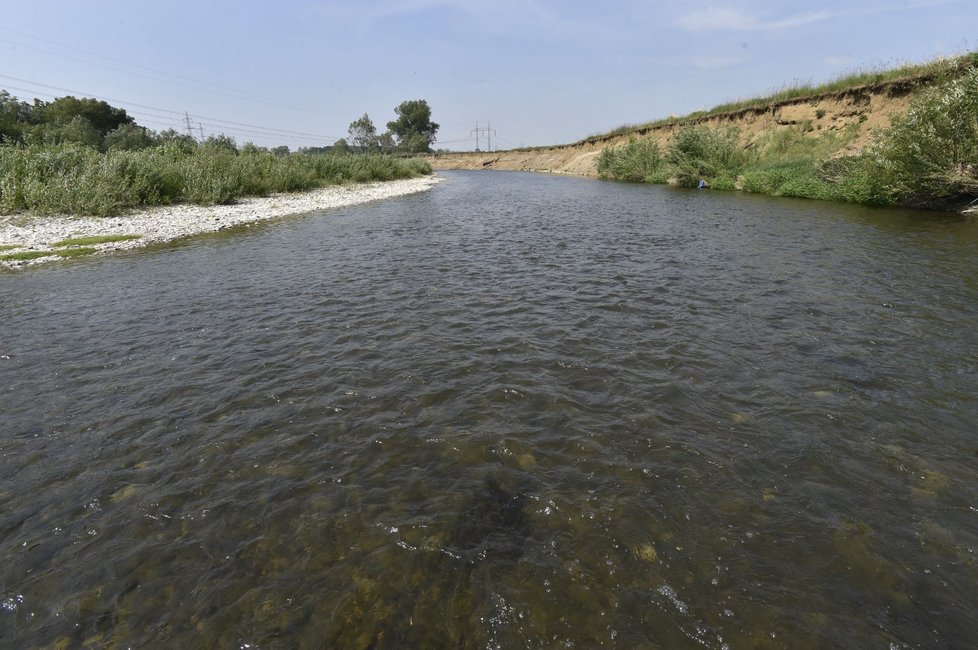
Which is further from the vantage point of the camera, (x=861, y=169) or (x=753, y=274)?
(x=861, y=169)

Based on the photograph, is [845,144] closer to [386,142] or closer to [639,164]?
[639,164]

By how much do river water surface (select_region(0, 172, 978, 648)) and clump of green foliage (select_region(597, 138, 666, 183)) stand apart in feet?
167

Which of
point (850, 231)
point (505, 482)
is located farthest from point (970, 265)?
point (505, 482)

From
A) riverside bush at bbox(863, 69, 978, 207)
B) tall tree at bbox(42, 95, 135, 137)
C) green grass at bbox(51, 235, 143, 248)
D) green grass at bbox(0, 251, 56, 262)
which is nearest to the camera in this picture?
green grass at bbox(0, 251, 56, 262)

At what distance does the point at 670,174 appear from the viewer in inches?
2201

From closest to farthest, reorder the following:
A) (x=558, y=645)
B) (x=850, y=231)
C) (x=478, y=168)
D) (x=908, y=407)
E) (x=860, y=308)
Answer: (x=558, y=645), (x=908, y=407), (x=860, y=308), (x=850, y=231), (x=478, y=168)

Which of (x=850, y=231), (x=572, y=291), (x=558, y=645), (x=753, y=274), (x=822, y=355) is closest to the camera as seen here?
(x=558, y=645)

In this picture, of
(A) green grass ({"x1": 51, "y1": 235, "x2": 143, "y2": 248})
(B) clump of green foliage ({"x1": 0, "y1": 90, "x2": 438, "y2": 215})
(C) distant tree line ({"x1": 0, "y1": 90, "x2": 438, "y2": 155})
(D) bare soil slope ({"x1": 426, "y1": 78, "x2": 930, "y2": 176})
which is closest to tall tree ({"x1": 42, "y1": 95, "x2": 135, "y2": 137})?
(C) distant tree line ({"x1": 0, "y1": 90, "x2": 438, "y2": 155})

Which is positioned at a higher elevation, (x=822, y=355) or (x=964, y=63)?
(x=964, y=63)

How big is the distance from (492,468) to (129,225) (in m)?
26.5

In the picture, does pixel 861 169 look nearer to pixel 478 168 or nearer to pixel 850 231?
pixel 850 231

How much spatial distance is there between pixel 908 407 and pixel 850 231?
1861 cm

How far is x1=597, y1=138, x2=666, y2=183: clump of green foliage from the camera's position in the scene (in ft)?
198

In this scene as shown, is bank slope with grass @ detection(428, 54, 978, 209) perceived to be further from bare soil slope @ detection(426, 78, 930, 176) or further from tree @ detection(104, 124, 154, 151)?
tree @ detection(104, 124, 154, 151)
